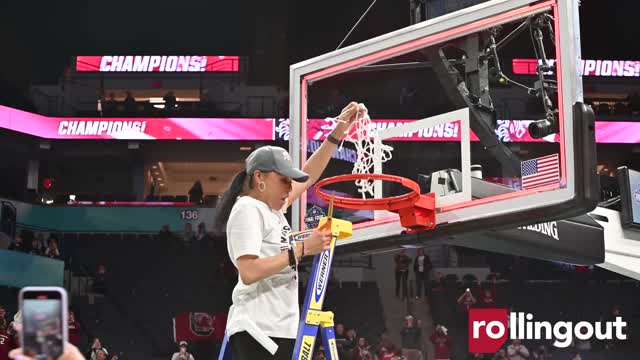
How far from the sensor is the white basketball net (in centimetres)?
495

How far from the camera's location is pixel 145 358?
51.4ft

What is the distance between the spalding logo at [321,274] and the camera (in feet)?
10.4

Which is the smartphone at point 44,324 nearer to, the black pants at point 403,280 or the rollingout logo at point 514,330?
the rollingout logo at point 514,330

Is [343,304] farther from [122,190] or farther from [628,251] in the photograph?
[628,251]

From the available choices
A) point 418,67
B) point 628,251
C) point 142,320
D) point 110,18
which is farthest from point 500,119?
point 110,18

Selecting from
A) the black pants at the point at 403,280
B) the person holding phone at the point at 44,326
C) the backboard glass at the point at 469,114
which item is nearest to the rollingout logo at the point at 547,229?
the backboard glass at the point at 469,114

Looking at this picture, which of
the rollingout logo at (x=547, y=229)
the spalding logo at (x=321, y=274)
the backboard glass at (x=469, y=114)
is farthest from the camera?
the rollingout logo at (x=547, y=229)

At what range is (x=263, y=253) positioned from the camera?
10.6 ft

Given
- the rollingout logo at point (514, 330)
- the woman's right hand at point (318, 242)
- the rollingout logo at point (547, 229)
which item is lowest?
the rollingout logo at point (514, 330)

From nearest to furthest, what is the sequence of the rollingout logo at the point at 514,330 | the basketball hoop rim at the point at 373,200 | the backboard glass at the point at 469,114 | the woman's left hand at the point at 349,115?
the woman's left hand at the point at 349,115
the backboard glass at the point at 469,114
the basketball hoop rim at the point at 373,200
the rollingout logo at the point at 514,330

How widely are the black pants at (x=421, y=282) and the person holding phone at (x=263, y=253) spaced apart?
1345 centimetres

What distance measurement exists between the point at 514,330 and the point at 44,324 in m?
14.2

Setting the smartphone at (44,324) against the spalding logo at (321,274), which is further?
the spalding logo at (321,274)

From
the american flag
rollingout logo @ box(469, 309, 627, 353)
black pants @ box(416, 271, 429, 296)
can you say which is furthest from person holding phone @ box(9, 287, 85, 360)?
black pants @ box(416, 271, 429, 296)
